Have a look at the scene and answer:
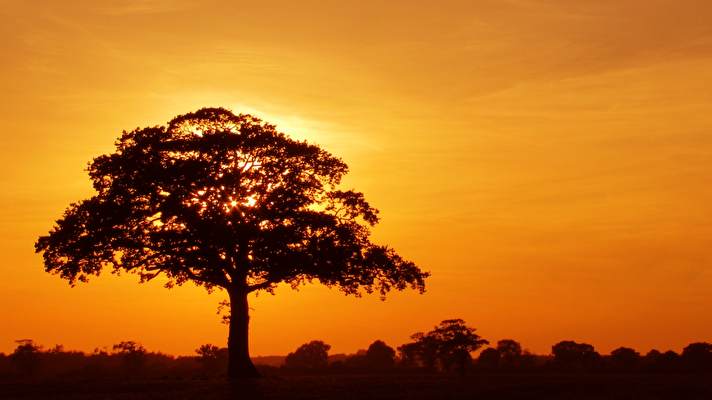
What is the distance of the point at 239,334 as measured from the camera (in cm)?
5956

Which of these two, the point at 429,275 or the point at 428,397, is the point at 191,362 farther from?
the point at 428,397

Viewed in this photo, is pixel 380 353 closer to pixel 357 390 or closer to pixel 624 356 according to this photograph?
pixel 624 356

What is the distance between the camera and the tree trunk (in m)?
58.9

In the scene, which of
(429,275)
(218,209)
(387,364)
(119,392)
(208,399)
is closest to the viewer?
(208,399)

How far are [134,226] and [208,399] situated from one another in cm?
1952

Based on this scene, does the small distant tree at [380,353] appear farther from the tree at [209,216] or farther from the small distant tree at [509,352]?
the tree at [209,216]

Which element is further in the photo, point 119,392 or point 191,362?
point 191,362

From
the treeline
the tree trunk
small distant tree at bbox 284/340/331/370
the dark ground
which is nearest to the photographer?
the dark ground

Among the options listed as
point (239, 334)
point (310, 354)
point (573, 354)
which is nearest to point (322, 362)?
point (310, 354)

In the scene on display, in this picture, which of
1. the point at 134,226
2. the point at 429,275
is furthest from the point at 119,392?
the point at 429,275

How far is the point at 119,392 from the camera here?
46812mm

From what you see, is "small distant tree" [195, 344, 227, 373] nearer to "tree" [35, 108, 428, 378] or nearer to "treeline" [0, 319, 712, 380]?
"treeline" [0, 319, 712, 380]

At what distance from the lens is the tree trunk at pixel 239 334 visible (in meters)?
58.9

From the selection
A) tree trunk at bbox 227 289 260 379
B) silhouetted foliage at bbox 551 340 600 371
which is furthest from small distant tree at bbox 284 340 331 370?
tree trunk at bbox 227 289 260 379
